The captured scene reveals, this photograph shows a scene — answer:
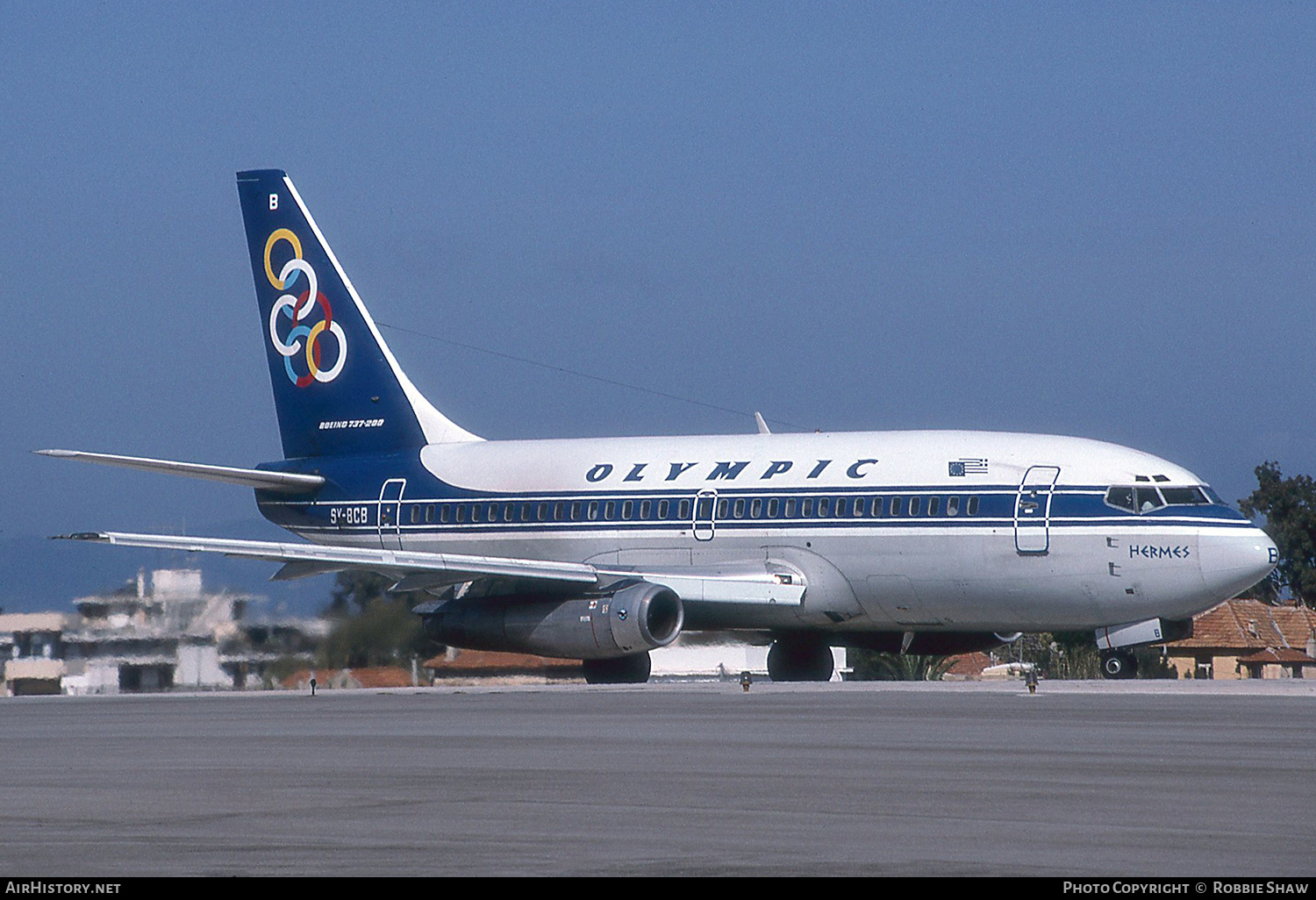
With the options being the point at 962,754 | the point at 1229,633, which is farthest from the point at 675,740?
the point at 1229,633

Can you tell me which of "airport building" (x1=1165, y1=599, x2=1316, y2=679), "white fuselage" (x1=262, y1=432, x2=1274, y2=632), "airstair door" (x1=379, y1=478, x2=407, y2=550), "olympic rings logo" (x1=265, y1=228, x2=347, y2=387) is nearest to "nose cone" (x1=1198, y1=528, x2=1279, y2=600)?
"white fuselage" (x1=262, y1=432, x2=1274, y2=632)

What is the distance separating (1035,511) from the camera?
31484 mm

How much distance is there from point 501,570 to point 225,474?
747 cm

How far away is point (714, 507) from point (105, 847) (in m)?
24.4

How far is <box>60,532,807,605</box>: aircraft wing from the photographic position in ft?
108

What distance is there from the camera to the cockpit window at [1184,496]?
31172 millimetres

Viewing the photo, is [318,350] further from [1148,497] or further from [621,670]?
[1148,497]

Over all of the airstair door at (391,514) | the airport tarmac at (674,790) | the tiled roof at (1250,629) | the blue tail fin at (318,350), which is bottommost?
the airport tarmac at (674,790)

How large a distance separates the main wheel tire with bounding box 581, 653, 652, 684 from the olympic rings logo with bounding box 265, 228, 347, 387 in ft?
30.3

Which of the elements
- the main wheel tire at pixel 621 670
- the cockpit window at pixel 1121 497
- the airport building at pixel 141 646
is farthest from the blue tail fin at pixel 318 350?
the cockpit window at pixel 1121 497

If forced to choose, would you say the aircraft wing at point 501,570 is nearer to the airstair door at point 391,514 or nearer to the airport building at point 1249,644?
the airstair door at point 391,514

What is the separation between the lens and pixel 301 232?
4119 cm

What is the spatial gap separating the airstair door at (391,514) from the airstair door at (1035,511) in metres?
12.2

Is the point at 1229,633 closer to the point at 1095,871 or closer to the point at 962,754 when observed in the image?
the point at 962,754
